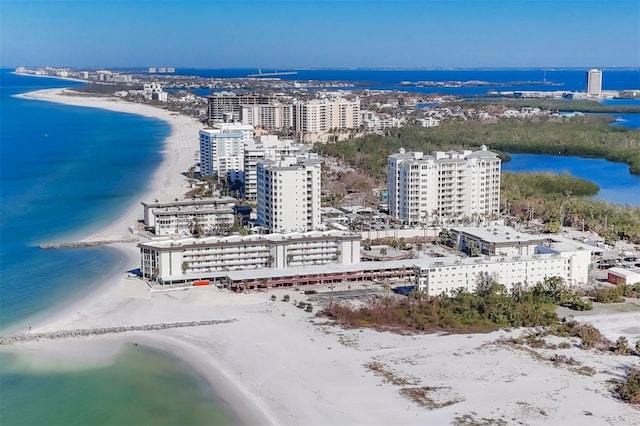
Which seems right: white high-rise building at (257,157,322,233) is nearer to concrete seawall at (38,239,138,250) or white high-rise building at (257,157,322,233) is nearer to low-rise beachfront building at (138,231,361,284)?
low-rise beachfront building at (138,231,361,284)

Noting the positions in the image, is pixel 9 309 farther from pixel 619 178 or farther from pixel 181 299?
pixel 619 178

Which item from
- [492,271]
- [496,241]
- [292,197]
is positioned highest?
[292,197]

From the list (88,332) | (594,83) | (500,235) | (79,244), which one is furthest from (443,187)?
(594,83)

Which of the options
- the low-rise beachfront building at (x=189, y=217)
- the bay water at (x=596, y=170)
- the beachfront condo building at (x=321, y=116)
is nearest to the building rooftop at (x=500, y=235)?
the low-rise beachfront building at (x=189, y=217)

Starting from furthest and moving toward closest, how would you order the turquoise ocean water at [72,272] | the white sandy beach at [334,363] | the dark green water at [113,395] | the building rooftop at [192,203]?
the building rooftop at [192,203] < the turquoise ocean water at [72,272] < the dark green water at [113,395] < the white sandy beach at [334,363]

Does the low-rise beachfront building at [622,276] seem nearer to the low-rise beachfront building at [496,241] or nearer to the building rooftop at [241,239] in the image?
the low-rise beachfront building at [496,241]

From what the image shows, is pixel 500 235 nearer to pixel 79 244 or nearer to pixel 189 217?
pixel 189 217
